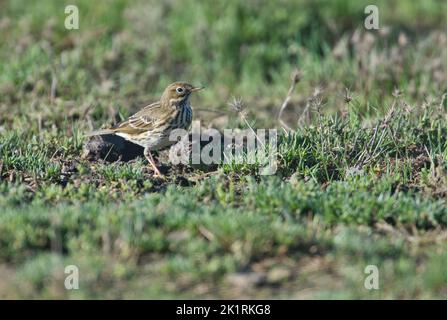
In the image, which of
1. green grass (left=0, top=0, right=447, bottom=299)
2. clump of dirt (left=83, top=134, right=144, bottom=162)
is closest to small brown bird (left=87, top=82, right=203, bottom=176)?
clump of dirt (left=83, top=134, right=144, bottom=162)

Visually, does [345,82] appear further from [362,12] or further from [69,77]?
[69,77]

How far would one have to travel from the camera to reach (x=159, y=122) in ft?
29.0

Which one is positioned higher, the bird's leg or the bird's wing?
the bird's wing

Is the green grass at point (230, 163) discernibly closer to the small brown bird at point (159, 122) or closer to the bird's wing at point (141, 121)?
the small brown bird at point (159, 122)

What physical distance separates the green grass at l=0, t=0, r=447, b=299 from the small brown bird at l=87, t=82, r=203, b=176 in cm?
23

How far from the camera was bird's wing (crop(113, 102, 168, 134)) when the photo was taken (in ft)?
29.0

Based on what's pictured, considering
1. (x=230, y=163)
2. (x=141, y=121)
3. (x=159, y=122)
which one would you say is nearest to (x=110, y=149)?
(x=141, y=121)

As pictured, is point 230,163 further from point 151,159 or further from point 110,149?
point 110,149

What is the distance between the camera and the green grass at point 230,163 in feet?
20.9

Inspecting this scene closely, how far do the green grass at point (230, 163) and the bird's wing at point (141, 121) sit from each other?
1.12 ft

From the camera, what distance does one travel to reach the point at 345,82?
35.7 feet

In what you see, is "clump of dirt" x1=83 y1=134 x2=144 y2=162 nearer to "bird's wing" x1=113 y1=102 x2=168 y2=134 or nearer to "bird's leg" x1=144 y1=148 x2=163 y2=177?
"bird's wing" x1=113 y1=102 x2=168 y2=134
